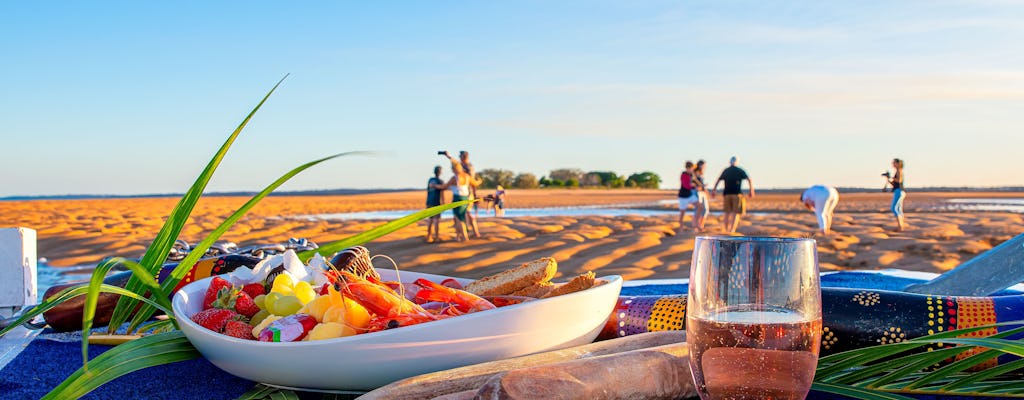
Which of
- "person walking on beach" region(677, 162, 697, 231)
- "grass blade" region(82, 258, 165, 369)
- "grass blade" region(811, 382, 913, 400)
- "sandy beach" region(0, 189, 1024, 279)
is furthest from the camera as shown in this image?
"person walking on beach" region(677, 162, 697, 231)

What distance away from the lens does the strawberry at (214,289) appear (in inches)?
64.2

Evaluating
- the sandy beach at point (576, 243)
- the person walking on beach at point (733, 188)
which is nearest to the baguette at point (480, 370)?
the sandy beach at point (576, 243)

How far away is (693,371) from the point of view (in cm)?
104

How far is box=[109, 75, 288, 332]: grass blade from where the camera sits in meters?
1.59

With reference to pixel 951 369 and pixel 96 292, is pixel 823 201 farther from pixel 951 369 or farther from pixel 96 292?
pixel 96 292

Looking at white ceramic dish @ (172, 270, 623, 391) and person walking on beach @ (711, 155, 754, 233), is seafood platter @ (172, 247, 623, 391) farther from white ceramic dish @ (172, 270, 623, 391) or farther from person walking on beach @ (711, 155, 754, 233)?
person walking on beach @ (711, 155, 754, 233)

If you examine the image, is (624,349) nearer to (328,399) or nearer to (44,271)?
(328,399)

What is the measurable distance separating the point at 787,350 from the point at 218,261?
1.54 meters

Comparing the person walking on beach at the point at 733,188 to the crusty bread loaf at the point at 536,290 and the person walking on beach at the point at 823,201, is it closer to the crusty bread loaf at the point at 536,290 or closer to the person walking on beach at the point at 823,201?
the person walking on beach at the point at 823,201

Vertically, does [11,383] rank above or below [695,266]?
below

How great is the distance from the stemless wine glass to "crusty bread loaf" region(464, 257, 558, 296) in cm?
60

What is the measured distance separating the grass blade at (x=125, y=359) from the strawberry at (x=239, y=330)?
0.10 meters

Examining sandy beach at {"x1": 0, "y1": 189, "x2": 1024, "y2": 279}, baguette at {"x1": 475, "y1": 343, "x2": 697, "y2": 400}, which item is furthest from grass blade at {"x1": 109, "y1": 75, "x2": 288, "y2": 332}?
sandy beach at {"x1": 0, "y1": 189, "x2": 1024, "y2": 279}

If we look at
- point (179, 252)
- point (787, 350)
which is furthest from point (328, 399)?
point (179, 252)
